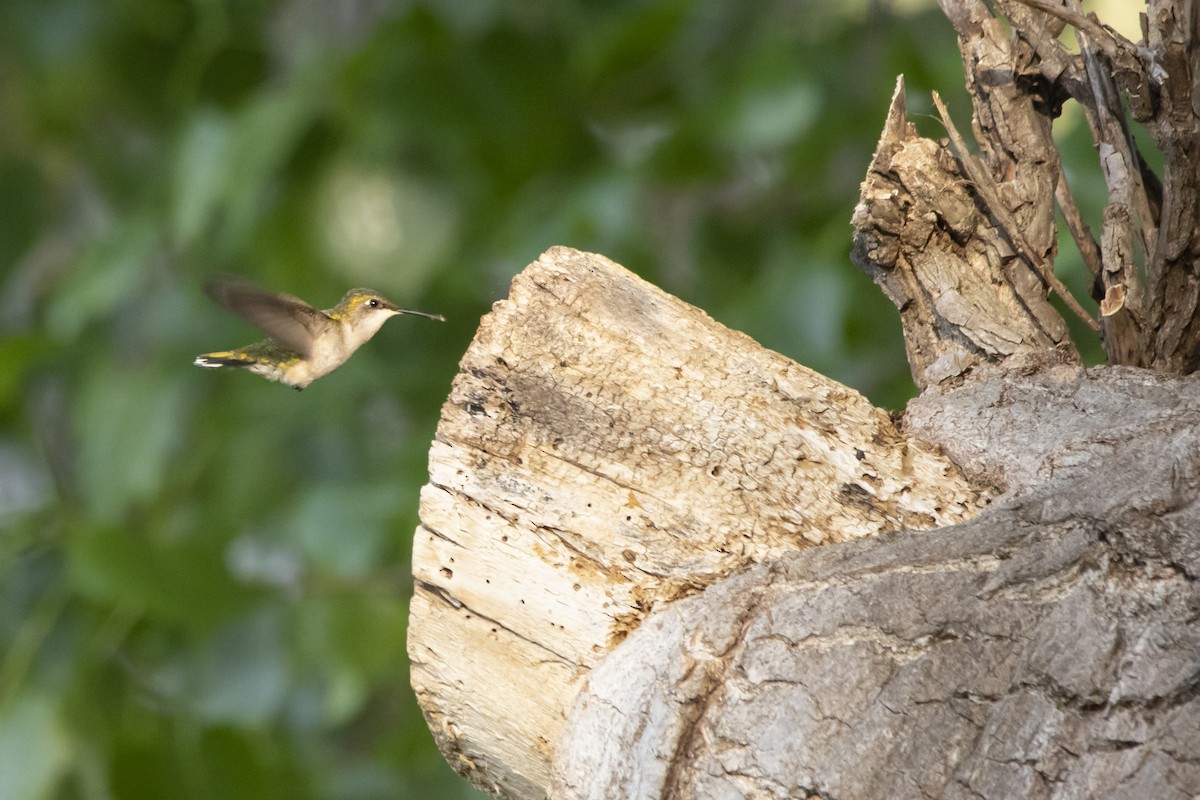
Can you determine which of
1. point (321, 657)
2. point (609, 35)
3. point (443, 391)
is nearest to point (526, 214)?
point (609, 35)

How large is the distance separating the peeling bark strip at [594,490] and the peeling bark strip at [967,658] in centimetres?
2

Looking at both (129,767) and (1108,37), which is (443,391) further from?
(1108,37)

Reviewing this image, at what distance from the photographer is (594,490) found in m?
0.52

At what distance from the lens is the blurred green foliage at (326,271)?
1.30 metres

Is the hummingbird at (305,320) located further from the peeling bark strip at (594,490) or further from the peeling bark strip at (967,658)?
the peeling bark strip at (967,658)

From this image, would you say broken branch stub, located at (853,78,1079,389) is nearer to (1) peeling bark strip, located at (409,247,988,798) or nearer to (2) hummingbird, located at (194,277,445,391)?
(1) peeling bark strip, located at (409,247,988,798)

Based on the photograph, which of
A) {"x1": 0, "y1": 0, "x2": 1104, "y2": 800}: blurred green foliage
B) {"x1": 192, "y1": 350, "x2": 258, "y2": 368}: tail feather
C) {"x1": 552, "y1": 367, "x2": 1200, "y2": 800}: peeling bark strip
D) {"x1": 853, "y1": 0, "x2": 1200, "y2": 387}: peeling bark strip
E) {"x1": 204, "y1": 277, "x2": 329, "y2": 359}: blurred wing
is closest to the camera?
{"x1": 552, "y1": 367, "x2": 1200, "y2": 800}: peeling bark strip

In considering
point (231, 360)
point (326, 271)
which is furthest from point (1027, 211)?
point (326, 271)

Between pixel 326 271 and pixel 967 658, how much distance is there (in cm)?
124

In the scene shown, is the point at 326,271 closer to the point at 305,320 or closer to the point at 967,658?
the point at 305,320

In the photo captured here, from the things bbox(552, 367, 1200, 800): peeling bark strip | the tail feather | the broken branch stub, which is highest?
the broken branch stub

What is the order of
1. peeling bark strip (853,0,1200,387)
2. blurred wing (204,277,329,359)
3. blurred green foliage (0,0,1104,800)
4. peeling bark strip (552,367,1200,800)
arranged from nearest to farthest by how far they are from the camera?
1. peeling bark strip (552,367,1200,800)
2. peeling bark strip (853,0,1200,387)
3. blurred wing (204,277,329,359)
4. blurred green foliage (0,0,1104,800)

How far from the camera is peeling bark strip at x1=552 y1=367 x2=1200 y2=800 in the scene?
42 cm

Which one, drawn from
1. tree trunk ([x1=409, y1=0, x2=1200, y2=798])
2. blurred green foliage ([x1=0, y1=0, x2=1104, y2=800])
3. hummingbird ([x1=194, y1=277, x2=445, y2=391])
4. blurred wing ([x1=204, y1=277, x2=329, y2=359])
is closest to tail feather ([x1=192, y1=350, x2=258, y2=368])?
hummingbird ([x1=194, y1=277, x2=445, y2=391])
